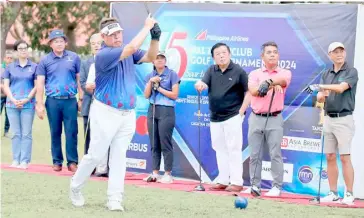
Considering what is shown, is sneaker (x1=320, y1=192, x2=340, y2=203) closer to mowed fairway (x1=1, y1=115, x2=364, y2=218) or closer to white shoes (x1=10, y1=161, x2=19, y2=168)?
mowed fairway (x1=1, y1=115, x2=364, y2=218)

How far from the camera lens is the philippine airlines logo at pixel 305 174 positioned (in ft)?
37.9

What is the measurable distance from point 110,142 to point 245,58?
3.43 m

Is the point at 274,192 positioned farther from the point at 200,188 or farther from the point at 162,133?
the point at 162,133

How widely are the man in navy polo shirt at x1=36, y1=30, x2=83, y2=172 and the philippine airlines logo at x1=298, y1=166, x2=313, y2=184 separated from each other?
3.42 m

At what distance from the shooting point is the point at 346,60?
11.1m

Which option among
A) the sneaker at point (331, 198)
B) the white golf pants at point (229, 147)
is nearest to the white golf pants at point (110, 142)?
the white golf pants at point (229, 147)

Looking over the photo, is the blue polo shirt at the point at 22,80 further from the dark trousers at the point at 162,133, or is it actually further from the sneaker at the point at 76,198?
the sneaker at the point at 76,198

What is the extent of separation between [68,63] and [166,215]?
4358 millimetres

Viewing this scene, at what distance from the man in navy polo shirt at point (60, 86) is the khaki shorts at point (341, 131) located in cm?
394

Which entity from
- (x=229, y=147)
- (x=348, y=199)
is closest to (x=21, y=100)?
(x=229, y=147)

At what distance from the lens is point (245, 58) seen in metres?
12.0

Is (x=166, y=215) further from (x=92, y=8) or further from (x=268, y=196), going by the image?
(x=92, y=8)

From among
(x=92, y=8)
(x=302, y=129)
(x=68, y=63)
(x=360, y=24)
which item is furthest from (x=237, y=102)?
(x=92, y=8)

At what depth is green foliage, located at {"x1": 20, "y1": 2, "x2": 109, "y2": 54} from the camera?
41.7 meters
